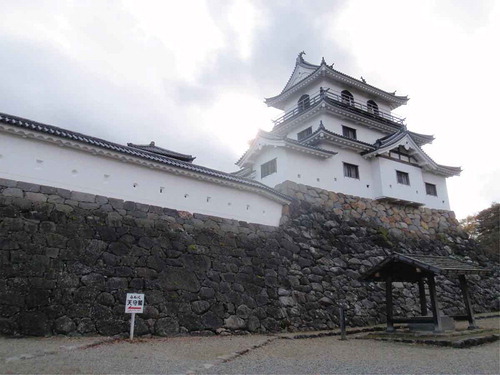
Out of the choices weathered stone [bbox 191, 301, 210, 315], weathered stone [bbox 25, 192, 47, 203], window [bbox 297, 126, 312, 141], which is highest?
window [bbox 297, 126, 312, 141]

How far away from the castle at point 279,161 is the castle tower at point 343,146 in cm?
4

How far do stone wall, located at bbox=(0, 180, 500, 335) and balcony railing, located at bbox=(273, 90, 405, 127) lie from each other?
4.82 meters

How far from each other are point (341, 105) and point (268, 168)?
4774 millimetres

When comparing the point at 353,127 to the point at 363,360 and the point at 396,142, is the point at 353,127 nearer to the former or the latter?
the point at 396,142

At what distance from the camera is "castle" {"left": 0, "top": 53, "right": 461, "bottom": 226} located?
751cm

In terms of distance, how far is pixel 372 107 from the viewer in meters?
17.6

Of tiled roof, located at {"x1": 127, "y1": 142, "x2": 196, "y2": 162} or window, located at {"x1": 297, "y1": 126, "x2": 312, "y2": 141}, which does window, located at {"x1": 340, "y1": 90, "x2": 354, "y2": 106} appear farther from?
tiled roof, located at {"x1": 127, "y1": 142, "x2": 196, "y2": 162}

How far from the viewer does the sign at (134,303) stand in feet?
22.1

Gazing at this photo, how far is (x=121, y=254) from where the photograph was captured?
765 centimetres

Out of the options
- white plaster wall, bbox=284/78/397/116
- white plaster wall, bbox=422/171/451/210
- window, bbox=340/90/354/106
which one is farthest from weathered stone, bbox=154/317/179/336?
white plaster wall, bbox=422/171/451/210

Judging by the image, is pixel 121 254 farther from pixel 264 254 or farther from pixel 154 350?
pixel 264 254

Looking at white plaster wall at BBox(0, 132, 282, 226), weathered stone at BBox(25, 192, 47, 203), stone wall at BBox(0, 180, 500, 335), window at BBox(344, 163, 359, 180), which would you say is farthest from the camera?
window at BBox(344, 163, 359, 180)

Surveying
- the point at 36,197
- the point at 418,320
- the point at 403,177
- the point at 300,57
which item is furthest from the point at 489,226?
the point at 36,197

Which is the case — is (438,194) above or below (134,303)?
above
